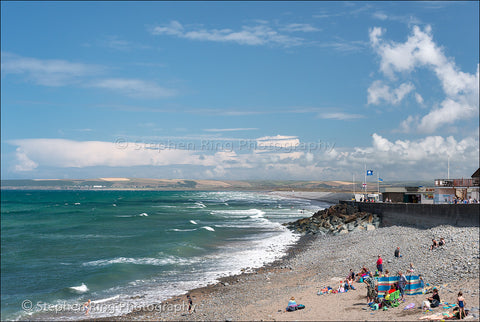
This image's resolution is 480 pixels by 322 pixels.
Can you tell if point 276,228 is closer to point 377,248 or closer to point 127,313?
point 377,248

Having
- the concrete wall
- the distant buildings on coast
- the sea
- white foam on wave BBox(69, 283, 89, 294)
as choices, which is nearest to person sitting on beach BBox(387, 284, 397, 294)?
the sea

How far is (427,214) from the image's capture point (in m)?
33.7

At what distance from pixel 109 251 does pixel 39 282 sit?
11.1 metres

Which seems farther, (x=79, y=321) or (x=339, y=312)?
(x=79, y=321)

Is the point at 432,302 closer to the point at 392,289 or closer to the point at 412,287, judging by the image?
the point at 392,289

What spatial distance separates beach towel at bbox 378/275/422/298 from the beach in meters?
0.36

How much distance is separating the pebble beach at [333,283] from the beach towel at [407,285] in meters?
0.48

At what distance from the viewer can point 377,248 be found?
28.7 metres

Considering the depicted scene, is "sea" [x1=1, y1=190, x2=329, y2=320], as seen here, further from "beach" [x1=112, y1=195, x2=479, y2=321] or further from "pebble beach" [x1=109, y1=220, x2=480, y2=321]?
"pebble beach" [x1=109, y1=220, x2=480, y2=321]

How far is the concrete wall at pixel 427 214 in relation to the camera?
29.1 metres

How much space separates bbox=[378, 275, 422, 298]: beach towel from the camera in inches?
663

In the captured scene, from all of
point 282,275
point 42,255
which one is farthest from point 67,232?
point 282,275

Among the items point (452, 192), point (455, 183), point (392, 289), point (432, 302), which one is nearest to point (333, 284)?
point (392, 289)

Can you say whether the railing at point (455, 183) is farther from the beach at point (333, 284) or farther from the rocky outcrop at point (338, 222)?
the beach at point (333, 284)
